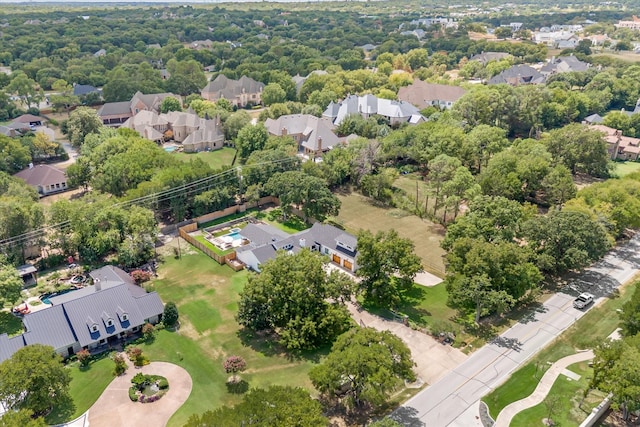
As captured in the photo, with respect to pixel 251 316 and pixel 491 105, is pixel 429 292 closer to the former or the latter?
pixel 251 316

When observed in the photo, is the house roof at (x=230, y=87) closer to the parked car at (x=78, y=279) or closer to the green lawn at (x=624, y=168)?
the parked car at (x=78, y=279)

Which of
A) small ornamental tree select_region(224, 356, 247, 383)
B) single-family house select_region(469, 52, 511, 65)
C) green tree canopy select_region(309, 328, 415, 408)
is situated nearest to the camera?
green tree canopy select_region(309, 328, 415, 408)

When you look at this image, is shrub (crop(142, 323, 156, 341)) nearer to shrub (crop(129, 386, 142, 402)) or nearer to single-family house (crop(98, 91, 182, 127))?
shrub (crop(129, 386, 142, 402))

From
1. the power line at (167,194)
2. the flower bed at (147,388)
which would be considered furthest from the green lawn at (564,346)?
the power line at (167,194)

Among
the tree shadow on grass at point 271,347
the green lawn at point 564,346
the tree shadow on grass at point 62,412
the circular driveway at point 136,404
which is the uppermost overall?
the tree shadow on grass at point 62,412

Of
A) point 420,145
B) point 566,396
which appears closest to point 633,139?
point 420,145

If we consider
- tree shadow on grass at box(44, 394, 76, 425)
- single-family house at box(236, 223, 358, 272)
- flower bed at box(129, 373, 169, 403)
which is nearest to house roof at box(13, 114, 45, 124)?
single-family house at box(236, 223, 358, 272)
